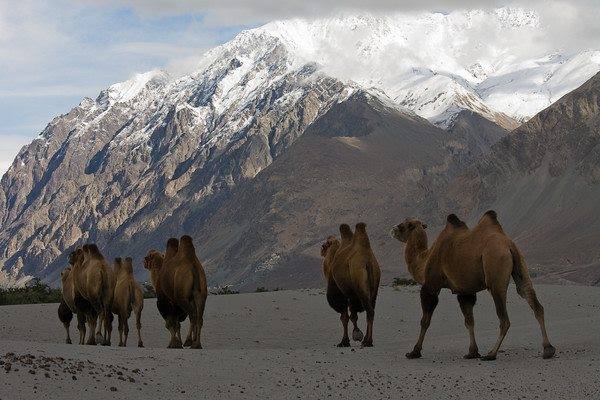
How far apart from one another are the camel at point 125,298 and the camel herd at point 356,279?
0.07ft

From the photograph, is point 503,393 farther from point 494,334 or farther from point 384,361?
point 494,334

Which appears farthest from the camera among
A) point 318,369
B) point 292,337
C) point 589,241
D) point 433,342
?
point 589,241

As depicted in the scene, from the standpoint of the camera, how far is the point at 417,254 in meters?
17.6

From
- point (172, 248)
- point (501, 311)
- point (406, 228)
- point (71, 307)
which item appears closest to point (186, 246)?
point (172, 248)

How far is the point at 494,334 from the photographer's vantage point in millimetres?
21734

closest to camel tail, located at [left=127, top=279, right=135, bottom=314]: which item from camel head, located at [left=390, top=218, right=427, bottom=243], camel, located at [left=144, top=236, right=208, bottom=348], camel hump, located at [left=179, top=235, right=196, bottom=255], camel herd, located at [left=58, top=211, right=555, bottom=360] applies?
camel herd, located at [left=58, top=211, right=555, bottom=360]

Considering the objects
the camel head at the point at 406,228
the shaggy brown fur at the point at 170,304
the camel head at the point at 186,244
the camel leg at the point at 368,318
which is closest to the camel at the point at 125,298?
the shaggy brown fur at the point at 170,304

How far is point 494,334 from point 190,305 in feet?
20.8

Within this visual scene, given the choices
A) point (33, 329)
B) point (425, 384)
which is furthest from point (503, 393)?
point (33, 329)

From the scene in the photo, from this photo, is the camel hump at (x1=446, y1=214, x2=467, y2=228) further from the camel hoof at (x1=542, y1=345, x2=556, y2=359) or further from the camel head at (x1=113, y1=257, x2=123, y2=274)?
the camel head at (x1=113, y1=257, x2=123, y2=274)

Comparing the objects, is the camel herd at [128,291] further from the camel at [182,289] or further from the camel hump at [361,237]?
the camel hump at [361,237]

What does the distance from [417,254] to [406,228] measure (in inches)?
26.6

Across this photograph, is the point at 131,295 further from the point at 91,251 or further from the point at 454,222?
the point at 454,222

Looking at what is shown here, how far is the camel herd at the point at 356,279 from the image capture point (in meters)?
15.5
